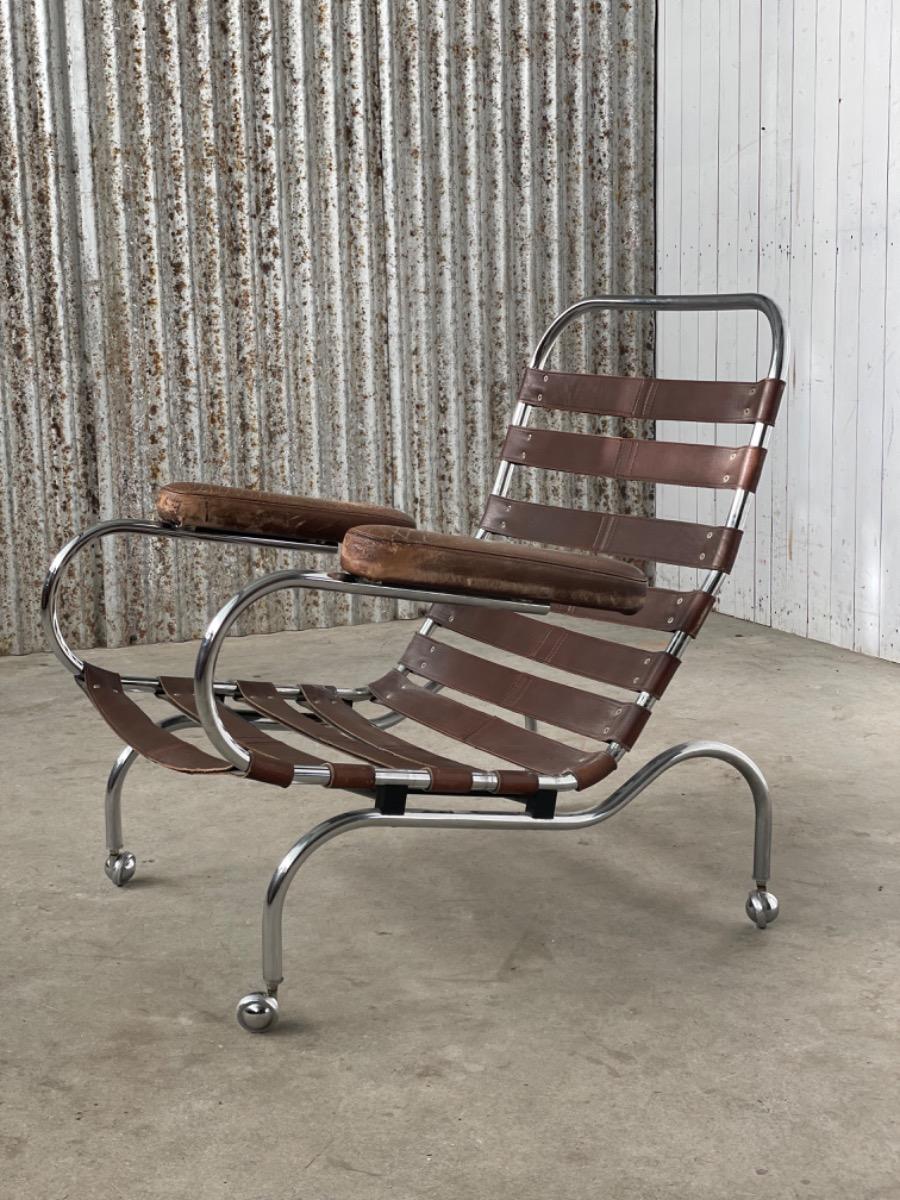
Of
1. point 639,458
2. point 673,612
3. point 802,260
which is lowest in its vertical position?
point 673,612

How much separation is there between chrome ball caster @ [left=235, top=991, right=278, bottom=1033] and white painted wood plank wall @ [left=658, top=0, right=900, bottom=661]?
2490 millimetres

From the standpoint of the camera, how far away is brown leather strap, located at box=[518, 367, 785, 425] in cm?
222

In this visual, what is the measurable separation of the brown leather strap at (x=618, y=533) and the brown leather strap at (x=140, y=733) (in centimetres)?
80

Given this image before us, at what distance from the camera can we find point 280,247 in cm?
418

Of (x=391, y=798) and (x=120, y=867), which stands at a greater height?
(x=391, y=798)

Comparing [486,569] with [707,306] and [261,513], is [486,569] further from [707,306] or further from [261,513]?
[707,306]

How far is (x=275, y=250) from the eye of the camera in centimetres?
418

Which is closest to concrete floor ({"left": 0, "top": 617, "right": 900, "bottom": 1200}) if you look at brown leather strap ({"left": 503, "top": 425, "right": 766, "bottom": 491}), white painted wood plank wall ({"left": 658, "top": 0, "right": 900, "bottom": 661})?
brown leather strap ({"left": 503, "top": 425, "right": 766, "bottom": 491})

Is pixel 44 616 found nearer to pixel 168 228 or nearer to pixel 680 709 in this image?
pixel 680 709

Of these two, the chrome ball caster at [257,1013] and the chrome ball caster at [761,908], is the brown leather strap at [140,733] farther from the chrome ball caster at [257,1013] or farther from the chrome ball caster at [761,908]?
the chrome ball caster at [761,908]

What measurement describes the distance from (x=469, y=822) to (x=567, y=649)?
1.75 ft

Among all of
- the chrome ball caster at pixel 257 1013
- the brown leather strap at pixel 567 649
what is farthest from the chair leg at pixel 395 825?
the brown leather strap at pixel 567 649

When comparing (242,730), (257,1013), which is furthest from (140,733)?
(257,1013)

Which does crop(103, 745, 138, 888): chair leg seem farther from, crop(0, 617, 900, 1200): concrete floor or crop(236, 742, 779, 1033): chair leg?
crop(236, 742, 779, 1033): chair leg
